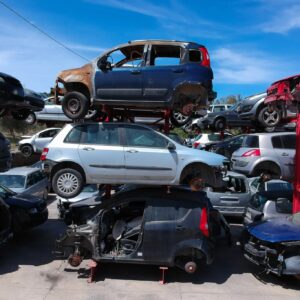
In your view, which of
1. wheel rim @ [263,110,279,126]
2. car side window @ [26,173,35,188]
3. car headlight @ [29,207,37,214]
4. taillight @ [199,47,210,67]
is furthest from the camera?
car side window @ [26,173,35,188]

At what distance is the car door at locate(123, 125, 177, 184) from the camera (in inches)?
328

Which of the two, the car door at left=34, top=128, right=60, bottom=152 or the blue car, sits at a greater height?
the car door at left=34, top=128, right=60, bottom=152

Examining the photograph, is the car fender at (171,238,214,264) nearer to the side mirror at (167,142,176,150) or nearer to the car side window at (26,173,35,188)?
the side mirror at (167,142,176,150)

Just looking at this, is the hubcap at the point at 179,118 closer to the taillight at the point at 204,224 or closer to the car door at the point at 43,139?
the taillight at the point at 204,224

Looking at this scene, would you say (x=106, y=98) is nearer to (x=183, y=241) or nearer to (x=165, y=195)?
(x=165, y=195)

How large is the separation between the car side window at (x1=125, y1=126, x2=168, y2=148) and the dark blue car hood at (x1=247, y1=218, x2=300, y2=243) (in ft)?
8.55

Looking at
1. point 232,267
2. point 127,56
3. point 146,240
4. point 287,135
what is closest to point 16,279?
point 146,240

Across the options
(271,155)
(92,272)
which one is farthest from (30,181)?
(271,155)

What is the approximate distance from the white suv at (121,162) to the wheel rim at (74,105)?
2.60 feet

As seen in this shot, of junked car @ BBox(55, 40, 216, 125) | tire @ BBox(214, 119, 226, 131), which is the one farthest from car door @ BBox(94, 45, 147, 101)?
tire @ BBox(214, 119, 226, 131)

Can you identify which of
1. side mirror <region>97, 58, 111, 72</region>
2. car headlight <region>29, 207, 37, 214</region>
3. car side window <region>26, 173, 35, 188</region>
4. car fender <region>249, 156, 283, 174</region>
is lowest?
car headlight <region>29, 207, 37, 214</region>

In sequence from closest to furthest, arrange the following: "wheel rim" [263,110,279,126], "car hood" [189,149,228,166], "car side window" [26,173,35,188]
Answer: "car hood" [189,149,228,166]
"wheel rim" [263,110,279,126]
"car side window" [26,173,35,188]

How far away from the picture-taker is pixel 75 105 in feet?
29.8

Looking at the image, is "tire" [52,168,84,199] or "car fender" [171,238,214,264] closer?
"car fender" [171,238,214,264]
